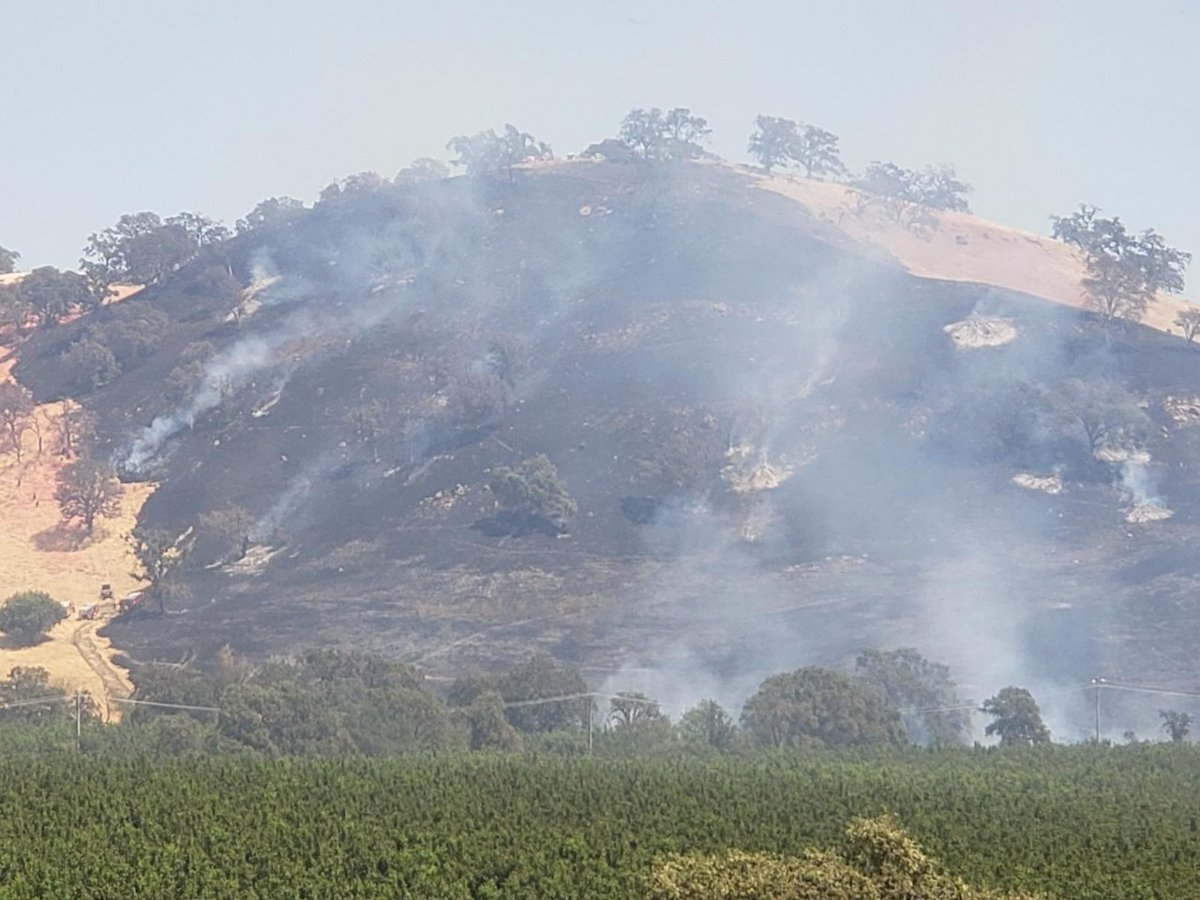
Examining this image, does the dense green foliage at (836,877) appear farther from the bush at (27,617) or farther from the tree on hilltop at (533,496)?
the tree on hilltop at (533,496)

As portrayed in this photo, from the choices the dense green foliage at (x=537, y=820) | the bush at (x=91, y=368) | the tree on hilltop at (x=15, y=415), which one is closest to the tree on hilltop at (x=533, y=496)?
the tree on hilltop at (x=15, y=415)

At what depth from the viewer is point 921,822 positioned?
74875 millimetres

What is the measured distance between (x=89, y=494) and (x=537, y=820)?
98720mm

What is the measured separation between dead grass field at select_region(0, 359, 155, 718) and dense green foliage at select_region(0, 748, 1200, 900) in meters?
38.5

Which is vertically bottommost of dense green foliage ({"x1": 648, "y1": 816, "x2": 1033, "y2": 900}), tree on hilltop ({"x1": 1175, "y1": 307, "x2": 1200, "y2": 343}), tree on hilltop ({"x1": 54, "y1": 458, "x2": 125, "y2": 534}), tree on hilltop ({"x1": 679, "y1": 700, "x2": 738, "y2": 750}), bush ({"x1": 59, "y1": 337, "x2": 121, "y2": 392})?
tree on hilltop ({"x1": 1175, "y1": 307, "x2": 1200, "y2": 343})

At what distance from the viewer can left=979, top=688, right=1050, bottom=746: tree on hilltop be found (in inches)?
4343

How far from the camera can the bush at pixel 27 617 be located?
13375 centimetres

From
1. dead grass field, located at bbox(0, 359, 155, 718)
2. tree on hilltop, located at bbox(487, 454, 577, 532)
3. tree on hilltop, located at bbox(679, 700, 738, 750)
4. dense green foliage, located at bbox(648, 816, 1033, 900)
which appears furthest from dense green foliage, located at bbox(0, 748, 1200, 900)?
tree on hilltop, located at bbox(487, 454, 577, 532)

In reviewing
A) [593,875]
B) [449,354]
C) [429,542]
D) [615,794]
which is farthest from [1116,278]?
[593,875]

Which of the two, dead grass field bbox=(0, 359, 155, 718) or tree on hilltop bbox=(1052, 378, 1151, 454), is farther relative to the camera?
tree on hilltop bbox=(1052, 378, 1151, 454)

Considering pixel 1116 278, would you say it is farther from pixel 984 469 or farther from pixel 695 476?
pixel 695 476

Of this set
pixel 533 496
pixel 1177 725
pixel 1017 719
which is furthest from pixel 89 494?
pixel 1177 725

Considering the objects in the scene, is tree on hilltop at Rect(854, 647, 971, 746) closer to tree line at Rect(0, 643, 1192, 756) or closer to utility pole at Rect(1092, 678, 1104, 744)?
tree line at Rect(0, 643, 1192, 756)

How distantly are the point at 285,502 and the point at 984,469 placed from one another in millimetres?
66624
